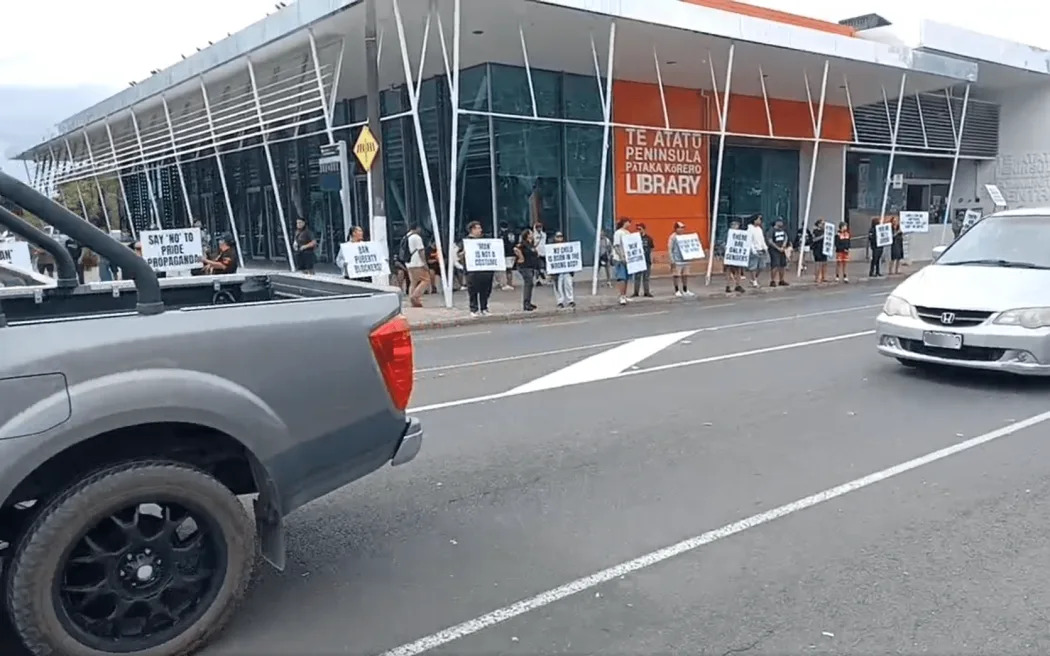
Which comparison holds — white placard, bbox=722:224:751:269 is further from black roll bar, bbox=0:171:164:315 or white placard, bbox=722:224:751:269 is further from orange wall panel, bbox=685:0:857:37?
black roll bar, bbox=0:171:164:315

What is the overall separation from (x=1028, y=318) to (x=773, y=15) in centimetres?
1894

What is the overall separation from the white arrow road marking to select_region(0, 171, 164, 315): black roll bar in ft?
17.2

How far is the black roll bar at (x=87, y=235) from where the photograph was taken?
10.3ft

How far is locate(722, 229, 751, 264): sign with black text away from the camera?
19703 mm

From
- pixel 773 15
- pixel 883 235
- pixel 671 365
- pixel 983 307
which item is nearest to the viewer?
pixel 983 307

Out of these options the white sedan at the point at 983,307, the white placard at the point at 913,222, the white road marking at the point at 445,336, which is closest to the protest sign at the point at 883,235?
the white placard at the point at 913,222

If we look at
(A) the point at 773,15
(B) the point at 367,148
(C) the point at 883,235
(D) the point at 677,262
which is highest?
(A) the point at 773,15

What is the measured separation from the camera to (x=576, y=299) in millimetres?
18453

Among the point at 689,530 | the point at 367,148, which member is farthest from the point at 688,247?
the point at 689,530

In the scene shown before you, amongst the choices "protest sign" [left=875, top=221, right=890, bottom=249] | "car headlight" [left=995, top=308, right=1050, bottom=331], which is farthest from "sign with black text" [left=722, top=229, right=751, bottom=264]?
"car headlight" [left=995, top=308, right=1050, bottom=331]

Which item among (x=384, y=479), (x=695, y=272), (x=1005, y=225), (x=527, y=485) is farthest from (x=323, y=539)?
(x=695, y=272)

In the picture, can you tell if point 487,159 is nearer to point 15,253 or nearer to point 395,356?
point 15,253

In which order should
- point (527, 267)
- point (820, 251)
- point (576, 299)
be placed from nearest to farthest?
point (527, 267) → point (576, 299) → point (820, 251)

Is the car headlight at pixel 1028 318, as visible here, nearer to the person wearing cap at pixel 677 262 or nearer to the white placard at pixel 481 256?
the white placard at pixel 481 256
